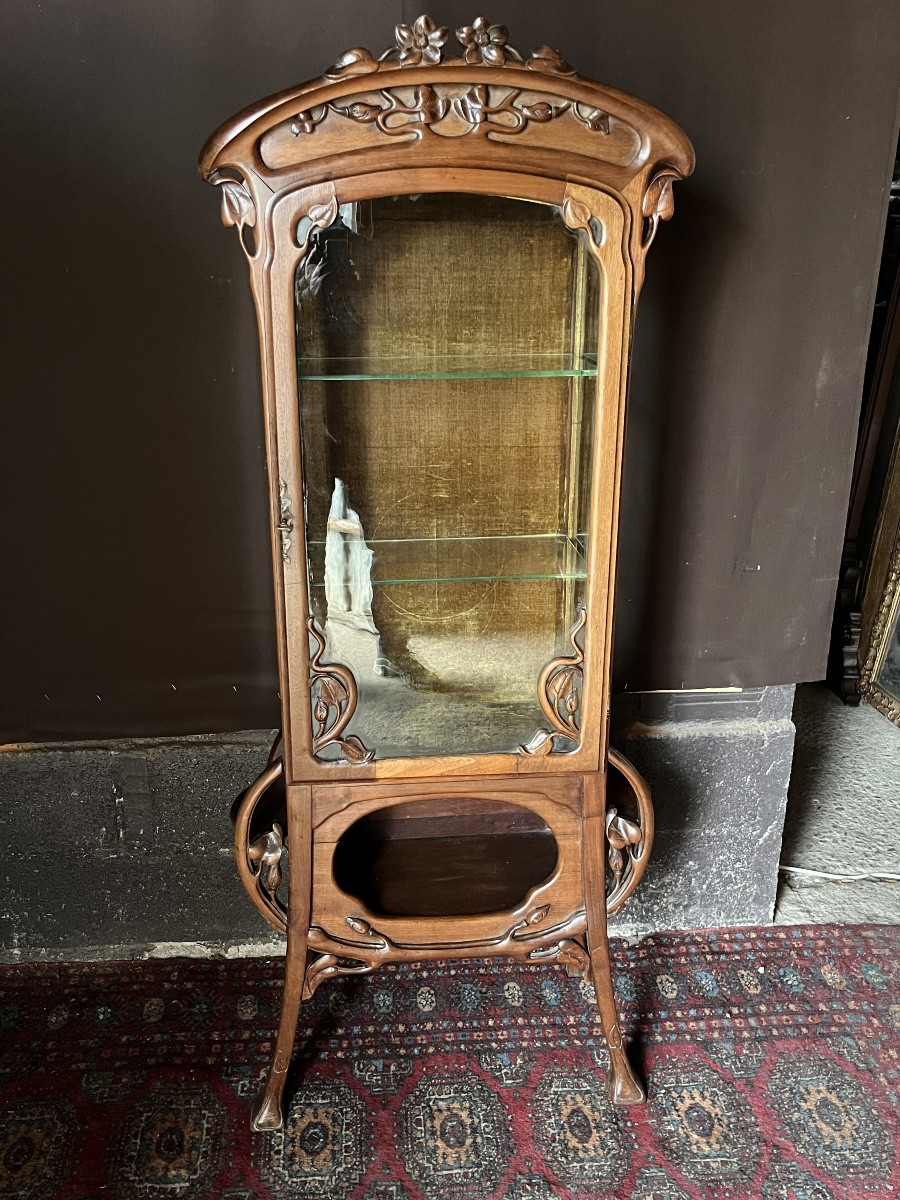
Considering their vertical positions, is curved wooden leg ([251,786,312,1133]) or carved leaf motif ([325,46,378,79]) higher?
carved leaf motif ([325,46,378,79])

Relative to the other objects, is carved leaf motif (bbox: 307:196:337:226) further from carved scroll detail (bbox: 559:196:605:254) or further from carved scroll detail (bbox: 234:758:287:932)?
carved scroll detail (bbox: 234:758:287:932)

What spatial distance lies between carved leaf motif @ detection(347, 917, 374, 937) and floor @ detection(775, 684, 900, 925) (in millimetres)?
974

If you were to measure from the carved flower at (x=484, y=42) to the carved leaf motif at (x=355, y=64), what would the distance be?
108 mm

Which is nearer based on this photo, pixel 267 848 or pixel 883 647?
pixel 267 848

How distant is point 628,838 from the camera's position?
4.96 feet

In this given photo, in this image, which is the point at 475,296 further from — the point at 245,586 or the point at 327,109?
the point at 245,586

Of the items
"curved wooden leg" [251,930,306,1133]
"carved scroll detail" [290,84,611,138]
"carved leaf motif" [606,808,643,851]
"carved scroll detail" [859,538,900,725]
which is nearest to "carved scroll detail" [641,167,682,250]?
"carved scroll detail" [290,84,611,138]

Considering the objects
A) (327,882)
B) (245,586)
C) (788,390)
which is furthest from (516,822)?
(788,390)

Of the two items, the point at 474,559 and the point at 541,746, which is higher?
the point at 474,559

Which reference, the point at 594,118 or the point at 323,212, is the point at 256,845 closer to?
the point at 323,212

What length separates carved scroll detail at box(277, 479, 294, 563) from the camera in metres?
1.26

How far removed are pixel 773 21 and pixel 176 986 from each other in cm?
195

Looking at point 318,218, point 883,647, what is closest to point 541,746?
point 318,218

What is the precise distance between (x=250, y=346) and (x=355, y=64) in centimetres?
55
